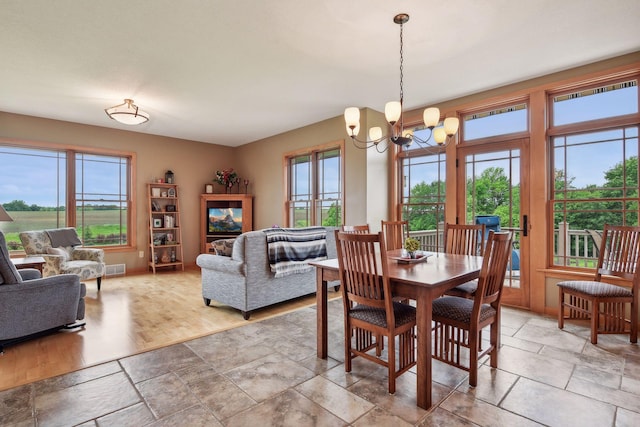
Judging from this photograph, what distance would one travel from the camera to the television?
697 cm

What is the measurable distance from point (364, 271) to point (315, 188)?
375 cm

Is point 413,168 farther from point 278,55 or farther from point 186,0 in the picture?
point 186,0

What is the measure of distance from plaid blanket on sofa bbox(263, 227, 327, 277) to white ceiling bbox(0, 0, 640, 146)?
5.95ft

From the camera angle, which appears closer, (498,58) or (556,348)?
(556,348)

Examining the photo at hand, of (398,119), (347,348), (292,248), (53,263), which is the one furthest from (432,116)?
(53,263)

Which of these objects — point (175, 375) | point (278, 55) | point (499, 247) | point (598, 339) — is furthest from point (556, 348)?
point (278, 55)

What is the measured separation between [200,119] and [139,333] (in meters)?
3.57

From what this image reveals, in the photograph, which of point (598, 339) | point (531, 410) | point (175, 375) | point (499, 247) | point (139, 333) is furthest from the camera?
point (139, 333)

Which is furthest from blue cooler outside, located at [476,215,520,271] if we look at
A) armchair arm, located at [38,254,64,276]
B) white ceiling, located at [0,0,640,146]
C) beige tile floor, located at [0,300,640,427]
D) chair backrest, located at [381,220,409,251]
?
armchair arm, located at [38,254,64,276]

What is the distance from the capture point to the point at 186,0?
7.88 ft

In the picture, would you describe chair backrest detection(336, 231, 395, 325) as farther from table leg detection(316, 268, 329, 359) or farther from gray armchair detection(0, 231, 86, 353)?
gray armchair detection(0, 231, 86, 353)

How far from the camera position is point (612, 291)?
293 cm

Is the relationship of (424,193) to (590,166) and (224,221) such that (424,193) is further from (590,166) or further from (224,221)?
(224,221)

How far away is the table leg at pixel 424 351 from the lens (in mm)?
1977
